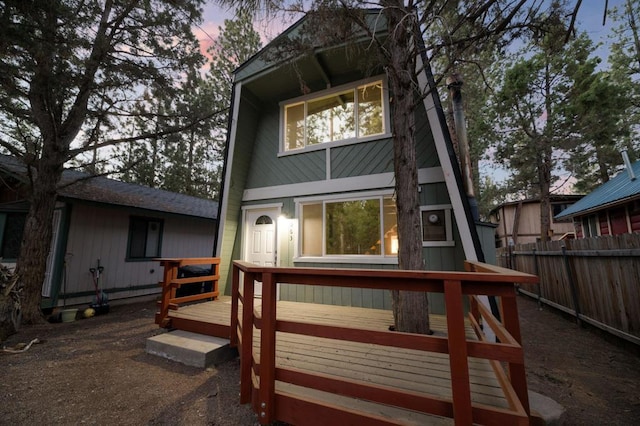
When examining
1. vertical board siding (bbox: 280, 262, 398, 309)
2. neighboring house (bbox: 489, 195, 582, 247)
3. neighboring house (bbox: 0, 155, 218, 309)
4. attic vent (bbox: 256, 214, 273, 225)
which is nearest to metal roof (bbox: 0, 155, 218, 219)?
neighboring house (bbox: 0, 155, 218, 309)

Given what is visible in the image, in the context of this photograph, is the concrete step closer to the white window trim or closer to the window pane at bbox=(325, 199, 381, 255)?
the window pane at bbox=(325, 199, 381, 255)

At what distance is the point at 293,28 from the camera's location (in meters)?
5.55

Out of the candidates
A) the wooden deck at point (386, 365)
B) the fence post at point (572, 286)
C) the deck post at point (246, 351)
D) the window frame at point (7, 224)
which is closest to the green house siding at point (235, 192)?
the wooden deck at point (386, 365)

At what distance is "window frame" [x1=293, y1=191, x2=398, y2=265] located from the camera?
16.5ft

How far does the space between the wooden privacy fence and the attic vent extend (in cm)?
640

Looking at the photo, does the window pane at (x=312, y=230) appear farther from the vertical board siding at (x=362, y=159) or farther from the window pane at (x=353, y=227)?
the vertical board siding at (x=362, y=159)

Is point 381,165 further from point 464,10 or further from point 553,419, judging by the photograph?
point 553,419

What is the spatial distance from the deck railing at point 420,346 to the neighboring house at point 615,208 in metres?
9.48

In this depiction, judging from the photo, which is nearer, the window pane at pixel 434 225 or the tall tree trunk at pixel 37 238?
the window pane at pixel 434 225

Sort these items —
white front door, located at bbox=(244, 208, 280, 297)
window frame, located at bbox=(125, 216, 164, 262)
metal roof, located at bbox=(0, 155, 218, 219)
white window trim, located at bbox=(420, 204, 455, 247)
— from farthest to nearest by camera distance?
1. window frame, located at bbox=(125, 216, 164, 262)
2. metal roof, located at bbox=(0, 155, 218, 219)
3. white front door, located at bbox=(244, 208, 280, 297)
4. white window trim, located at bbox=(420, 204, 455, 247)

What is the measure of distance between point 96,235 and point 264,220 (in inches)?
207

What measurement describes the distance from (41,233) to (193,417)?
20.2 feet

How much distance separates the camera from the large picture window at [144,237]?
8.26m

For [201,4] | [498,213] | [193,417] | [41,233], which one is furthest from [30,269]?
[498,213]
